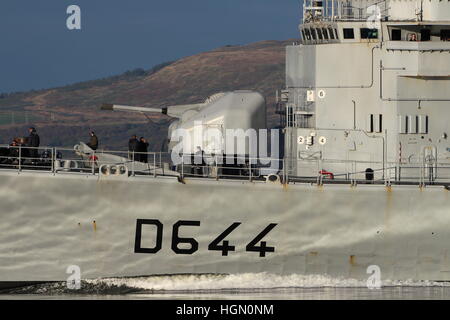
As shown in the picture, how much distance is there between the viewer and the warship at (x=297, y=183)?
118 ft

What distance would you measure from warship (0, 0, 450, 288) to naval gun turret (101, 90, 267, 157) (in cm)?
4

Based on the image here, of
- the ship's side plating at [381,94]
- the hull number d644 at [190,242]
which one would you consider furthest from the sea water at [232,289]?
the ship's side plating at [381,94]

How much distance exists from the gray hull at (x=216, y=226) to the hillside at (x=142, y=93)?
82.6 m

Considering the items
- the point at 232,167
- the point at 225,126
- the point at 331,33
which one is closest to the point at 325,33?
the point at 331,33

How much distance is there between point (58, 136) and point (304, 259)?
305 feet

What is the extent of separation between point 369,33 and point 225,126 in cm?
535

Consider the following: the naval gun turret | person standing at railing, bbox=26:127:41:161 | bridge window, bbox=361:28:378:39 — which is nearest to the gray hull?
person standing at railing, bbox=26:127:41:161

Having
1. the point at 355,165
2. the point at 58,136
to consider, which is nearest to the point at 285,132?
the point at 355,165

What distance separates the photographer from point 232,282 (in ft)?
120

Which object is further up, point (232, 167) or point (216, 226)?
point (232, 167)

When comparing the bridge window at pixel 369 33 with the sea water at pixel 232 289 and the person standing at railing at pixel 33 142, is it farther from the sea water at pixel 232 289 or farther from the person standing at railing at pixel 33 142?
the person standing at railing at pixel 33 142

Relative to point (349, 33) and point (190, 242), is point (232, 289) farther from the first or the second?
point (349, 33)

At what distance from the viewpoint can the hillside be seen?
12744 centimetres

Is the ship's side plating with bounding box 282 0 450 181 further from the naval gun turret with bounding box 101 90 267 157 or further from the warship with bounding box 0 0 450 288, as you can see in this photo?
the naval gun turret with bounding box 101 90 267 157
